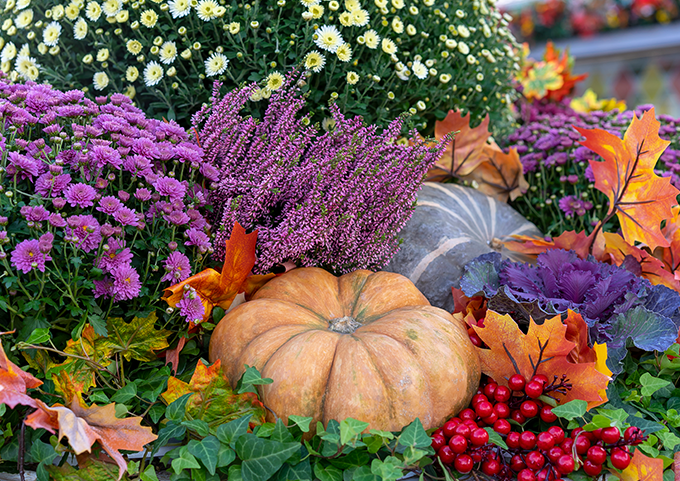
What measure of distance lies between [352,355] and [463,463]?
330 millimetres

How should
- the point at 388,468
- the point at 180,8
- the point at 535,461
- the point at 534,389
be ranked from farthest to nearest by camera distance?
the point at 180,8 → the point at 534,389 → the point at 535,461 → the point at 388,468

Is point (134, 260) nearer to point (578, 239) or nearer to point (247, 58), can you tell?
point (247, 58)

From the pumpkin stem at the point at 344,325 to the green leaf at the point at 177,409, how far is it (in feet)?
1.37

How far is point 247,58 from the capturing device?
180 centimetres

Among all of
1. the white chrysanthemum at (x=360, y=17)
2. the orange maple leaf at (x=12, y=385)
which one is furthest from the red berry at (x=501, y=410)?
the white chrysanthemum at (x=360, y=17)

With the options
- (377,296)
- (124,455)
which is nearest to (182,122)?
(377,296)

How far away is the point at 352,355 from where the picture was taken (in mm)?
1247

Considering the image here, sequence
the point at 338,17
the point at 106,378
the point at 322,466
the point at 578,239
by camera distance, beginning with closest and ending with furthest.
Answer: the point at 322,466 → the point at 106,378 → the point at 578,239 → the point at 338,17

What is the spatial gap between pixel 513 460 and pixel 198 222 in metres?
0.94

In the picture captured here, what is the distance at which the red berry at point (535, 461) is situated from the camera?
3.72ft

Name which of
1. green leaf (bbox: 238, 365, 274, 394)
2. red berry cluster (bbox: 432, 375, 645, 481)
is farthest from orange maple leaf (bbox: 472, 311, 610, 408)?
green leaf (bbox: 238, 365, 274, 394)

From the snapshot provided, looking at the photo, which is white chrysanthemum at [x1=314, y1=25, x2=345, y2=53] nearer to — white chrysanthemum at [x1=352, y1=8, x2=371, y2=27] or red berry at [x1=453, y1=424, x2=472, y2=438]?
white chrysanthemum at [x1=352, y1=8, x2=371, y2=27]

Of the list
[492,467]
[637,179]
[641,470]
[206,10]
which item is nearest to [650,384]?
[641,470]

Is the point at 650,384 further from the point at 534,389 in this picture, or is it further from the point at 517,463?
the point at 517,463
